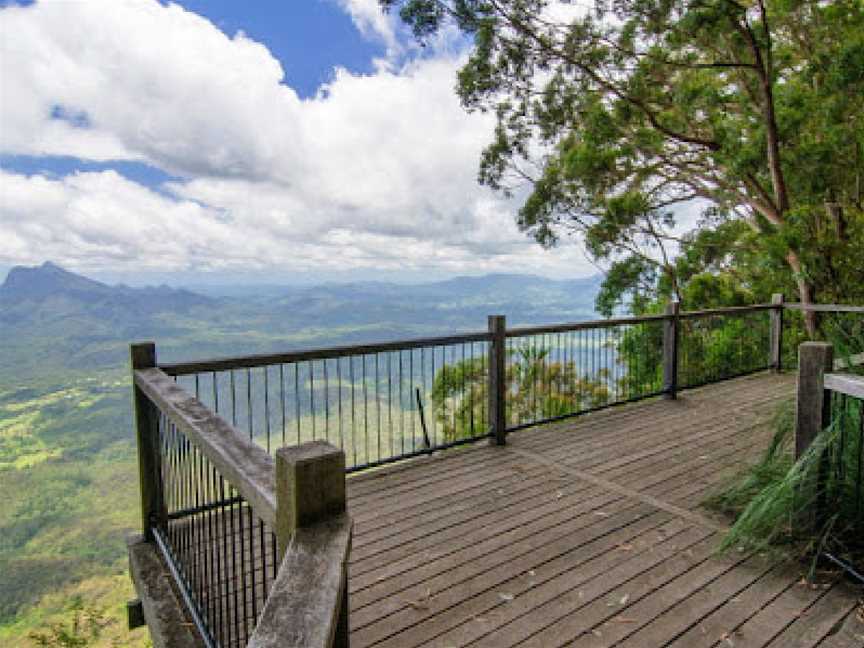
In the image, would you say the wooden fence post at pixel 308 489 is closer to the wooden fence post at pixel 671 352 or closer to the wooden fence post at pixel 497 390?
the wooden fence post at pixel 497 390

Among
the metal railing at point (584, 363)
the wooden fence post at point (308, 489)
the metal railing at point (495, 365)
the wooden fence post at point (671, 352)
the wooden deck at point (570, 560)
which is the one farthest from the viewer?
the wooden fence post at point (671, 352)

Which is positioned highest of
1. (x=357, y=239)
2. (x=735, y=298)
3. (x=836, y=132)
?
(x=357, y=239)

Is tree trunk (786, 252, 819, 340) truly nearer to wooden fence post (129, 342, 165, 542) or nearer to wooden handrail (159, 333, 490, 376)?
wooden handrail (159, 333, 490, 376)

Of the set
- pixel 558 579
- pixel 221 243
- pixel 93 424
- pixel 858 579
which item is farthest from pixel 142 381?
pixel 221 243

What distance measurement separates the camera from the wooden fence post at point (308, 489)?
99cm

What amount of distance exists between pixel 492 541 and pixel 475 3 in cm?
982

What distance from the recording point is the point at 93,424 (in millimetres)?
64938

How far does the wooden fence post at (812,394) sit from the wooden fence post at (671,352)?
10.9ft

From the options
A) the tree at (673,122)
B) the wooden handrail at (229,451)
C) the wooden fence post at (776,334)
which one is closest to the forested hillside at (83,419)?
the tree at (673,122)

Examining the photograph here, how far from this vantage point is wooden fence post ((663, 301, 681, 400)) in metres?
5.95

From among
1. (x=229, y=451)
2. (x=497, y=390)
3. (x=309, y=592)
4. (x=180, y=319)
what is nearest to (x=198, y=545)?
(x=229, y=451)

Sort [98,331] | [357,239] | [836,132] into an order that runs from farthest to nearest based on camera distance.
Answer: [357,239]
[98,331]
[836,132]

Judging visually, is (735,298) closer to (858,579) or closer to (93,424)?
(858,579)

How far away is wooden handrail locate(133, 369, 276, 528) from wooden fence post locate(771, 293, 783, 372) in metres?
7.93
